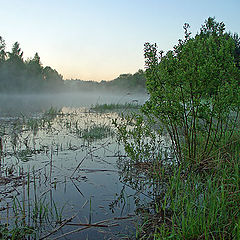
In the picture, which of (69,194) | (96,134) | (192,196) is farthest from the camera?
(96,134)

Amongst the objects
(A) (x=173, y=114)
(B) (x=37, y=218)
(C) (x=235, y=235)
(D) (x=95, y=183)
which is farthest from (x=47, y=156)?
(C) (x=235, y=235)

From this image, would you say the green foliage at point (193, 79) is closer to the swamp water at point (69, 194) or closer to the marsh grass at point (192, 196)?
the marsh grass at point (192, 196)

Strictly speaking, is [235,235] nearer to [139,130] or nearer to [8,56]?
[139,130]

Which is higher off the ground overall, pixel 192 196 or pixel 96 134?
pixel 96 134

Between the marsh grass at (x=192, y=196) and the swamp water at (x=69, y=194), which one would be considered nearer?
the marsh grass at (x=192, y=196)

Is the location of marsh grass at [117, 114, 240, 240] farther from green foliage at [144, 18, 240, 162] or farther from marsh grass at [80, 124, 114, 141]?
marsh grass at [80, 124, 114, 141]

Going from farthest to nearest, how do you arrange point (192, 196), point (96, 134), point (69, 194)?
point (96, 134) < point (69, 194) < point (192, 196)

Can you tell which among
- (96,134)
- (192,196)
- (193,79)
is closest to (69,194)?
(192,196)

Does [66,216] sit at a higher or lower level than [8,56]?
lower

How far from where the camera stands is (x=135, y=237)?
2.71m

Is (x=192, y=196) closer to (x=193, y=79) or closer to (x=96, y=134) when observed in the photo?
(x=193, y=79)

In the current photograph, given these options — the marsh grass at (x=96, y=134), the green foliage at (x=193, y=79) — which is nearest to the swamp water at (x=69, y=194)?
the marsh grass at (x=96, y=134)

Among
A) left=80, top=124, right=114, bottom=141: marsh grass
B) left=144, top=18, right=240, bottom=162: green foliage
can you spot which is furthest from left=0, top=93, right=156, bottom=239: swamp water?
left=144, top=18, right=240, bottom=162: green foliage

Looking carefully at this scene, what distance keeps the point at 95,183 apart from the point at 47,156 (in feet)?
Answer: 7.29
